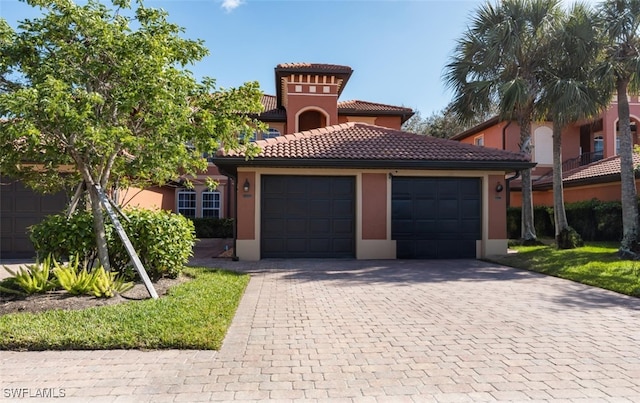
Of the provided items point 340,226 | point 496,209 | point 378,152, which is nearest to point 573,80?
point 496,209

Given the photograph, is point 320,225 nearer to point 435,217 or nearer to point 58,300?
point 435,217

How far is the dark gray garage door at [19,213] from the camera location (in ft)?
38.7

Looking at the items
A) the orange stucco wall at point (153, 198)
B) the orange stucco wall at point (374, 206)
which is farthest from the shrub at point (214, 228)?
the orange stucco wall at point (374, 206)

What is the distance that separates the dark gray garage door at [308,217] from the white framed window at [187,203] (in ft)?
35.7

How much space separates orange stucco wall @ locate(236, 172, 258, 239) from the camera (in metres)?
11.6

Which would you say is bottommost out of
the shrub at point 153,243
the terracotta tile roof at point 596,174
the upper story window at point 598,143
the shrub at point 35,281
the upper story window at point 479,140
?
the shrub at point 35,281

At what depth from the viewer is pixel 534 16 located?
1348cm

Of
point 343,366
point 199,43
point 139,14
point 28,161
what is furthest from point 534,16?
point 28,161

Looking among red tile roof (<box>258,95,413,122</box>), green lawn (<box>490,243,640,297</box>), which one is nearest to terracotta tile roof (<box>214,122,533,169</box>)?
green lawn (<box>490,243,640,297</box>)

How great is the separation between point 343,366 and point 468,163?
9.32m

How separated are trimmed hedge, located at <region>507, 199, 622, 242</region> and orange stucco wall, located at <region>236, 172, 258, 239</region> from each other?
14.0 m

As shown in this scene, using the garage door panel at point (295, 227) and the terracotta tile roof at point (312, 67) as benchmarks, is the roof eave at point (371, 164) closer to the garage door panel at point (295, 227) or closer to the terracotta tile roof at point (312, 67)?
the garage door panel at point (295, 227)

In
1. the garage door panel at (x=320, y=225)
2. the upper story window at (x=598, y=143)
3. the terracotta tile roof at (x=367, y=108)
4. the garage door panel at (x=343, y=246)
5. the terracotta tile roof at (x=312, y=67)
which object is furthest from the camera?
the upper story window at (x=598, y=143)

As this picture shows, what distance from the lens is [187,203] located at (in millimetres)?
21484
